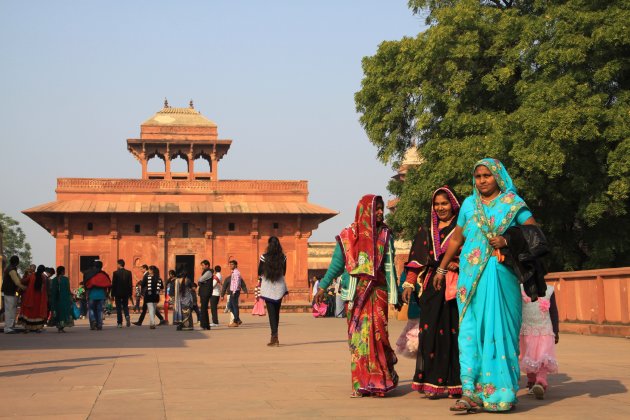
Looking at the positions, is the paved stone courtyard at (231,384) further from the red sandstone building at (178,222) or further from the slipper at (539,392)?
the red sandstone building at (178,222)

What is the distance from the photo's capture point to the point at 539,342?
8.61 m

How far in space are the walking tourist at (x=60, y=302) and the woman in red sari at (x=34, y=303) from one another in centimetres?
46

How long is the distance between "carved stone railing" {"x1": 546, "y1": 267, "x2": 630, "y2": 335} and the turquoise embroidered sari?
10.4 meters

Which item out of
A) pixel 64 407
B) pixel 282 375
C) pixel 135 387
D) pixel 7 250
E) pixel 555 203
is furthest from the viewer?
pixel 7 250

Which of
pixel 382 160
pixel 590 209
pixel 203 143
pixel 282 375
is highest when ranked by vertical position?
pixel 203 143

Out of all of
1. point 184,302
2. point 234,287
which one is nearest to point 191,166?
point 234,287

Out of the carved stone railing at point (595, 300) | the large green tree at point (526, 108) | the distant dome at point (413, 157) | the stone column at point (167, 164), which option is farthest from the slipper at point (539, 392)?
the stone column at point (167, 164)

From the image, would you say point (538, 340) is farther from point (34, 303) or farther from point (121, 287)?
point (121, 287)

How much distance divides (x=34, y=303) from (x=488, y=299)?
51.3 ft

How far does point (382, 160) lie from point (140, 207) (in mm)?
23995

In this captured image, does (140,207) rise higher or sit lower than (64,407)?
higher

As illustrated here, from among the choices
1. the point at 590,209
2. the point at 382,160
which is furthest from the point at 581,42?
the point at 382,160

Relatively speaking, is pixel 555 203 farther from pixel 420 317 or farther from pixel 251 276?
pixel 251 276

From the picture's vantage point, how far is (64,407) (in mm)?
7582
